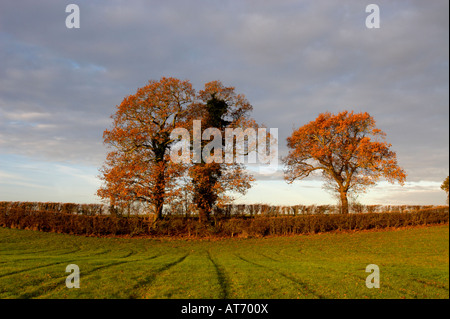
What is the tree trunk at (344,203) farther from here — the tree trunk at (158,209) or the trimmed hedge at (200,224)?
the tree trunk at (158,209)

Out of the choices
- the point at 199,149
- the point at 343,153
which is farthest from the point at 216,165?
the point at 343,153

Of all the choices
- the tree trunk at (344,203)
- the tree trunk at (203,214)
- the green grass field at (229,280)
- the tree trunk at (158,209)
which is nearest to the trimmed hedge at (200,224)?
the tree trunk at (158,209)

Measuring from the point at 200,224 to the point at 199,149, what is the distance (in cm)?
764

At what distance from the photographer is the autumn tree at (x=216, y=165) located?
29.1 meters

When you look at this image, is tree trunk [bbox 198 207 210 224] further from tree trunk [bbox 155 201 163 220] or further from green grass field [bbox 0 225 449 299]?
green grass field [bbox 0 225 449 299]

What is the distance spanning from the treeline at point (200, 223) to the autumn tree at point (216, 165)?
253cm

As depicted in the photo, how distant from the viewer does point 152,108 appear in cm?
3091

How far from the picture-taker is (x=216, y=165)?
30.0m

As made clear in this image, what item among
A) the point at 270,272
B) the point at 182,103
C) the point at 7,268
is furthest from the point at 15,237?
the point at 270,272
